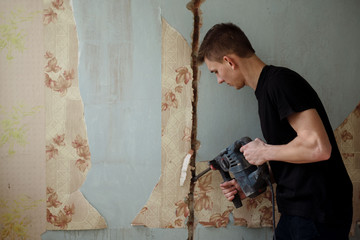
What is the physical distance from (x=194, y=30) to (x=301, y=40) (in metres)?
0.55

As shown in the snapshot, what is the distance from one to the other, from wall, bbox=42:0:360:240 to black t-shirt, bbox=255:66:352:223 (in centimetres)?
39

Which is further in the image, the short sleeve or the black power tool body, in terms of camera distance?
the black power tool body

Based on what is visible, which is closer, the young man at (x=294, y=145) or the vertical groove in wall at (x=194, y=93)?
the young man at (x=294, y=145)

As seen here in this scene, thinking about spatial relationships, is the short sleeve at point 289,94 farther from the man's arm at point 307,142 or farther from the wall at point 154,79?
the wall at point 154,79

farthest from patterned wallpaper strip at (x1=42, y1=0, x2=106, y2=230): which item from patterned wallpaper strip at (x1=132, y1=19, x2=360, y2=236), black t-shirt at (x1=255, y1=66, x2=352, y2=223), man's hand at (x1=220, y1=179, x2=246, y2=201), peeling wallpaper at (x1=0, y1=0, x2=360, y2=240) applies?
black t-shirt at (x1=255, y1=66, x2=352, y2=223)

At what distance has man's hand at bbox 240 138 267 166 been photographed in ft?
3.93

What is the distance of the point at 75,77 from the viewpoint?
1462mm

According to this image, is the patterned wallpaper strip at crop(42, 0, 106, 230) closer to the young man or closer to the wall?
the wall

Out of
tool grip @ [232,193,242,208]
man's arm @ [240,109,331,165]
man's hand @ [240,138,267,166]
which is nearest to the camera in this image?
man's arm @ [240,109,331,165]

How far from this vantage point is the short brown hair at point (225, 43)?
4.03 feet

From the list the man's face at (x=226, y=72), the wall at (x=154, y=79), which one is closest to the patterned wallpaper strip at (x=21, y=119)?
the wall at (x=154, y=79)

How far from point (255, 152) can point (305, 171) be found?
199mm

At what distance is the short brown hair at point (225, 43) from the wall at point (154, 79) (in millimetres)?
250

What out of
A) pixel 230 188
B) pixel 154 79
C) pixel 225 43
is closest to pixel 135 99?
pixel 154 79
